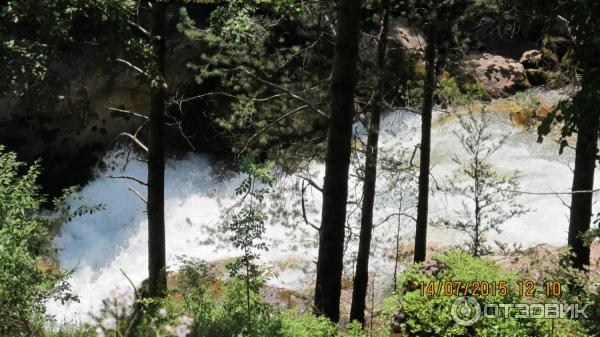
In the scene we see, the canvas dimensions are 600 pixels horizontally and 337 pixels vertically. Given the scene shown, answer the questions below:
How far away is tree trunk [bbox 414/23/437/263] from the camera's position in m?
9.36

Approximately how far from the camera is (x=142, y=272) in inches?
531

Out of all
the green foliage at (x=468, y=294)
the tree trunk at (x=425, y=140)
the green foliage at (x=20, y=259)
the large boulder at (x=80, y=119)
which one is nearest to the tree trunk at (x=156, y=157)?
the green foliage at (x=20, y=259)

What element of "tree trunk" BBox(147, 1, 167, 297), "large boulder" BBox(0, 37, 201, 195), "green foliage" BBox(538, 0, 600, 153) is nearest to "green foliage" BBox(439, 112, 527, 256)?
"green foliage" BBox(538, 0, 600, 153)

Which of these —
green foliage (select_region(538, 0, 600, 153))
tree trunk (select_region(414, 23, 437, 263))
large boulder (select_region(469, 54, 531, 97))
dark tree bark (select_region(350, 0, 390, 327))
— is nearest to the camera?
green foliage (select_region(538, 0, 600, 153))

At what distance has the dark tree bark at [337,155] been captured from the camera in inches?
238

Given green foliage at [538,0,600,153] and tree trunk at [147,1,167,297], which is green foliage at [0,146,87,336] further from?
green foliage at [538,0,600,153]

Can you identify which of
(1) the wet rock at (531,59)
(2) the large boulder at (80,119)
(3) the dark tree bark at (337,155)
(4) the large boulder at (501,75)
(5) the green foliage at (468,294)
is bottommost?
(5) the green foliage at (468,294)

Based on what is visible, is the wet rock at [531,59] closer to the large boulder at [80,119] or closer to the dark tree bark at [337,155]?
the large boulder at [80,119]

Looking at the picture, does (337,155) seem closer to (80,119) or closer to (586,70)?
(586,70)

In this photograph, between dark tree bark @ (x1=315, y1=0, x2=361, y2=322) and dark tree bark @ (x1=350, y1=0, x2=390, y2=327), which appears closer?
dark tree bark @ (x1=315, y1=0, x2=361, y2=322)

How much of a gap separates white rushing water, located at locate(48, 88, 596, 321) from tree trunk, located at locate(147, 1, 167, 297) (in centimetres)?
398

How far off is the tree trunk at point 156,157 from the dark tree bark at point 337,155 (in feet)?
6.97

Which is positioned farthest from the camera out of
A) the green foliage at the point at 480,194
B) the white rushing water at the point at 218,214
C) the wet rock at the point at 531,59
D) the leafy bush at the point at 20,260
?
the wet rock at the point at 531,59

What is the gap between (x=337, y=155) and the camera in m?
6.18
